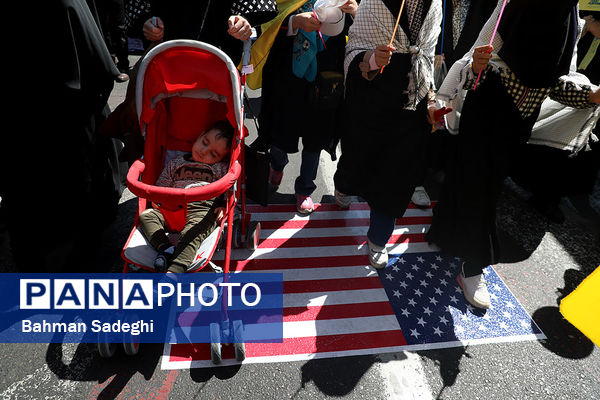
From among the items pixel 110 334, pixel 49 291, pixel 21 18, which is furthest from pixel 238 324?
pixel 21 18

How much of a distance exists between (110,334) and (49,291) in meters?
0.81

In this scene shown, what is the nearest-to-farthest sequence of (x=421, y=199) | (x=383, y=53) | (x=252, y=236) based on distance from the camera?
(x=383, y=53), (x=252, y=236), (x=421, y=199)

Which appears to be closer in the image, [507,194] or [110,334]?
[110,334]

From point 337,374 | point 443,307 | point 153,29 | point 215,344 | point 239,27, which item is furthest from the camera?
point 443,307

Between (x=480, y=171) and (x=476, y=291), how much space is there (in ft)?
3.64

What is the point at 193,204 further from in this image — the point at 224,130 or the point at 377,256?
the point at 377,256

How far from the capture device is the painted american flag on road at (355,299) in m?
2.57

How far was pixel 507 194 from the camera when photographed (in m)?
4.68

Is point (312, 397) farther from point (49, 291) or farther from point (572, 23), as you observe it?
point (572, 23)

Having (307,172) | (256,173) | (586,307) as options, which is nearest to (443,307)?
(586,307)

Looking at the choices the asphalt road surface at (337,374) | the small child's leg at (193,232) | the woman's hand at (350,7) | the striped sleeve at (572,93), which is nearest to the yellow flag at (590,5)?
the striped sleeve at (572,93)

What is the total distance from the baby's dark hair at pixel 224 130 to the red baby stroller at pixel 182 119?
5.0 inches

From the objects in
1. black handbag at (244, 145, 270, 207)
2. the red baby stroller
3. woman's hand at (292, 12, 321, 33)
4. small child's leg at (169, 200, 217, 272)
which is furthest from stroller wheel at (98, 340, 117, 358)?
woman's hand at (292, 12, 321, 33)

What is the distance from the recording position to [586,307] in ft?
7.41
